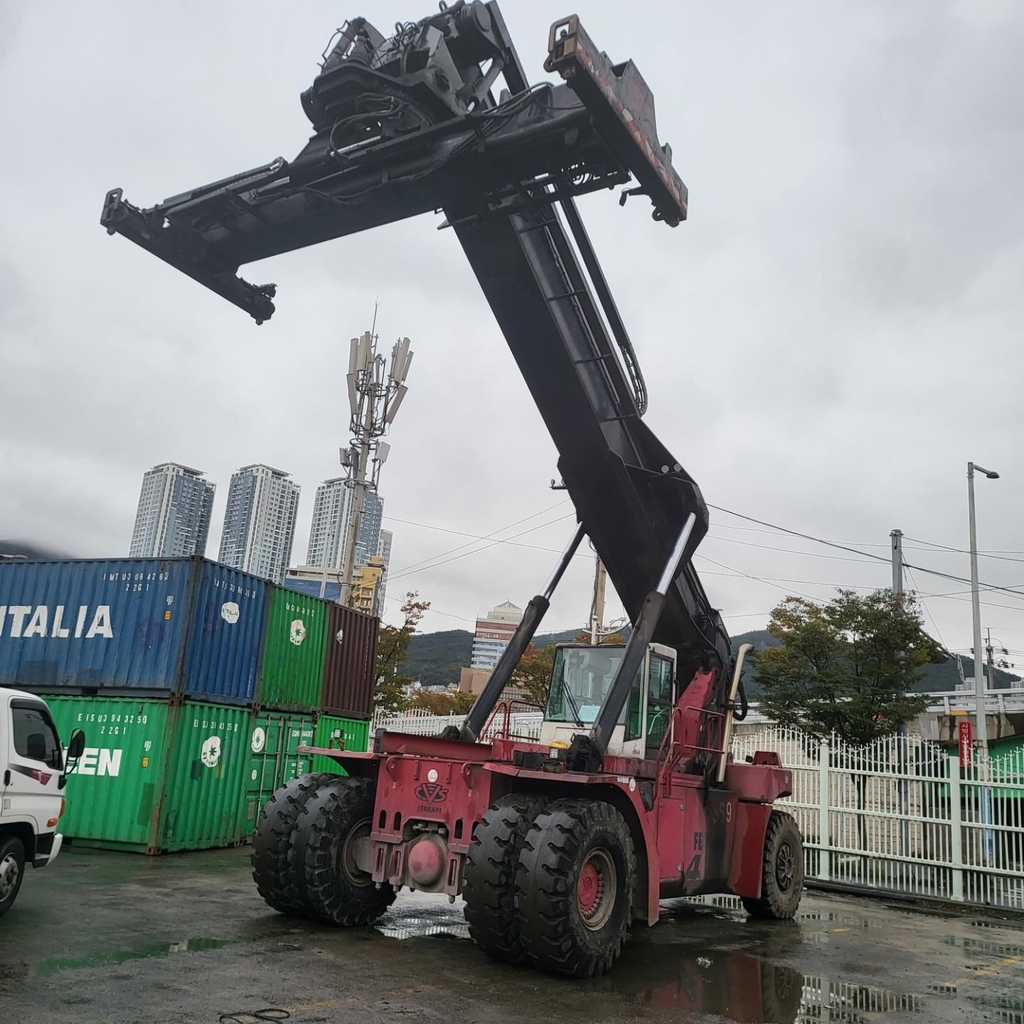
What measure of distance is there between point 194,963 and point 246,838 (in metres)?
8.82

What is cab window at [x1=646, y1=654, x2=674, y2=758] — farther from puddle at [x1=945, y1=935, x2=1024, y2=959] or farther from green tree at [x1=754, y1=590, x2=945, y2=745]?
green tree at [x1=754, y1=590, x2=945, y2=745]

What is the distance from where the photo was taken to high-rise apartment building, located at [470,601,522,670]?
71.4 meters

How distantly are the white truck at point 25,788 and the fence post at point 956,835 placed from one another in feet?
40.6

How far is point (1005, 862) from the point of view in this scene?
14156mm

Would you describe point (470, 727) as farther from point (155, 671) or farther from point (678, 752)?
point (155, 671)

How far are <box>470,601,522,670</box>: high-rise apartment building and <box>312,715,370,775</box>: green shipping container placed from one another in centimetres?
3778

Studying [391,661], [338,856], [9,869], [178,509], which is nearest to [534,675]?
[391,661]

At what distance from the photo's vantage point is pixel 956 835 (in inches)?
576

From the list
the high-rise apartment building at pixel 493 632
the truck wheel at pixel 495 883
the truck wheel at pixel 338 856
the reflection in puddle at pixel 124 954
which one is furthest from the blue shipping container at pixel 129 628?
the high-rise apartment building at pixel 493 632

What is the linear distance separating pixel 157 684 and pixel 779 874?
29.7ft

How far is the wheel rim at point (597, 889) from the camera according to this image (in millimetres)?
7777

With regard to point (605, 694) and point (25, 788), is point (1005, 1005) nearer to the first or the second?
point (605, 694)

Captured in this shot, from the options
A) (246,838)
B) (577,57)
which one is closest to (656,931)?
(246,838)

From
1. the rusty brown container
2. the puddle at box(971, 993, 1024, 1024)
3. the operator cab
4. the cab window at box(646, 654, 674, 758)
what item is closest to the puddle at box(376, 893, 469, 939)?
the operator cab
